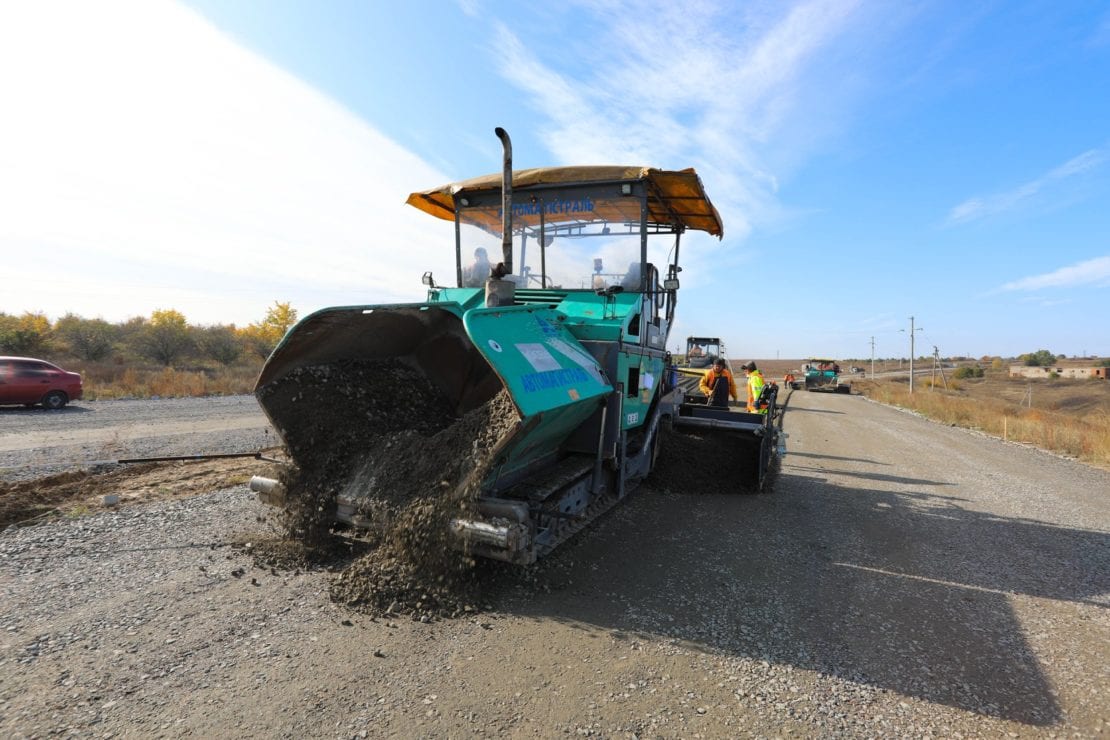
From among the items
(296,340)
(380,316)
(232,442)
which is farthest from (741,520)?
(232,442)

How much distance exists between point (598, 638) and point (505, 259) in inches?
113

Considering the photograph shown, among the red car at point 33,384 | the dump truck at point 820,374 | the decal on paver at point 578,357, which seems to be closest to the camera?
the decal on paver at point 578,357

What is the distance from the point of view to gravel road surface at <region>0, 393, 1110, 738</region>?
2512 mm

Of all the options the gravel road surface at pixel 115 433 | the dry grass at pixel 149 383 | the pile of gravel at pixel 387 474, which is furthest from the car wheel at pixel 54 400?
the pile of gravel at pixel 387 474

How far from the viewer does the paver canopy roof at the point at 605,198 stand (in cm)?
496

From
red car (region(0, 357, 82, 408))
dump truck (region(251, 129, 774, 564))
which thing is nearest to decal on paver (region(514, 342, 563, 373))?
dump truck (region(251, 129, 774, 564))

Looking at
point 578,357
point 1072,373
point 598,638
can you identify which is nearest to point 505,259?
point 578,357

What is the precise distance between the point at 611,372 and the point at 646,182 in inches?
70.8

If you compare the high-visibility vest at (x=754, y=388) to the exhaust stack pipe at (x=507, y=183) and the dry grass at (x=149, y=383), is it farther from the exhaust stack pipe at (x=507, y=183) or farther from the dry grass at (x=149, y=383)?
the dry grass at (x=149, y=383)

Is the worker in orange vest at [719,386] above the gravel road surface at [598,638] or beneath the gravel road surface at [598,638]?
above

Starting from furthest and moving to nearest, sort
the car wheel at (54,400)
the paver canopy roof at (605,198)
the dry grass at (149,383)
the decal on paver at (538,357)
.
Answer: the dry grass at (149,383) → the car wheel at (54,400) → the paver canopy roof at (605,198) → the decal on paver at (538,357)

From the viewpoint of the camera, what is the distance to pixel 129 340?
31.7 m

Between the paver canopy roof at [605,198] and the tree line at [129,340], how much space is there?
83.1 ft

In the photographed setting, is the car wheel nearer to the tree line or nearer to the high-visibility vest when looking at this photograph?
the tree line
